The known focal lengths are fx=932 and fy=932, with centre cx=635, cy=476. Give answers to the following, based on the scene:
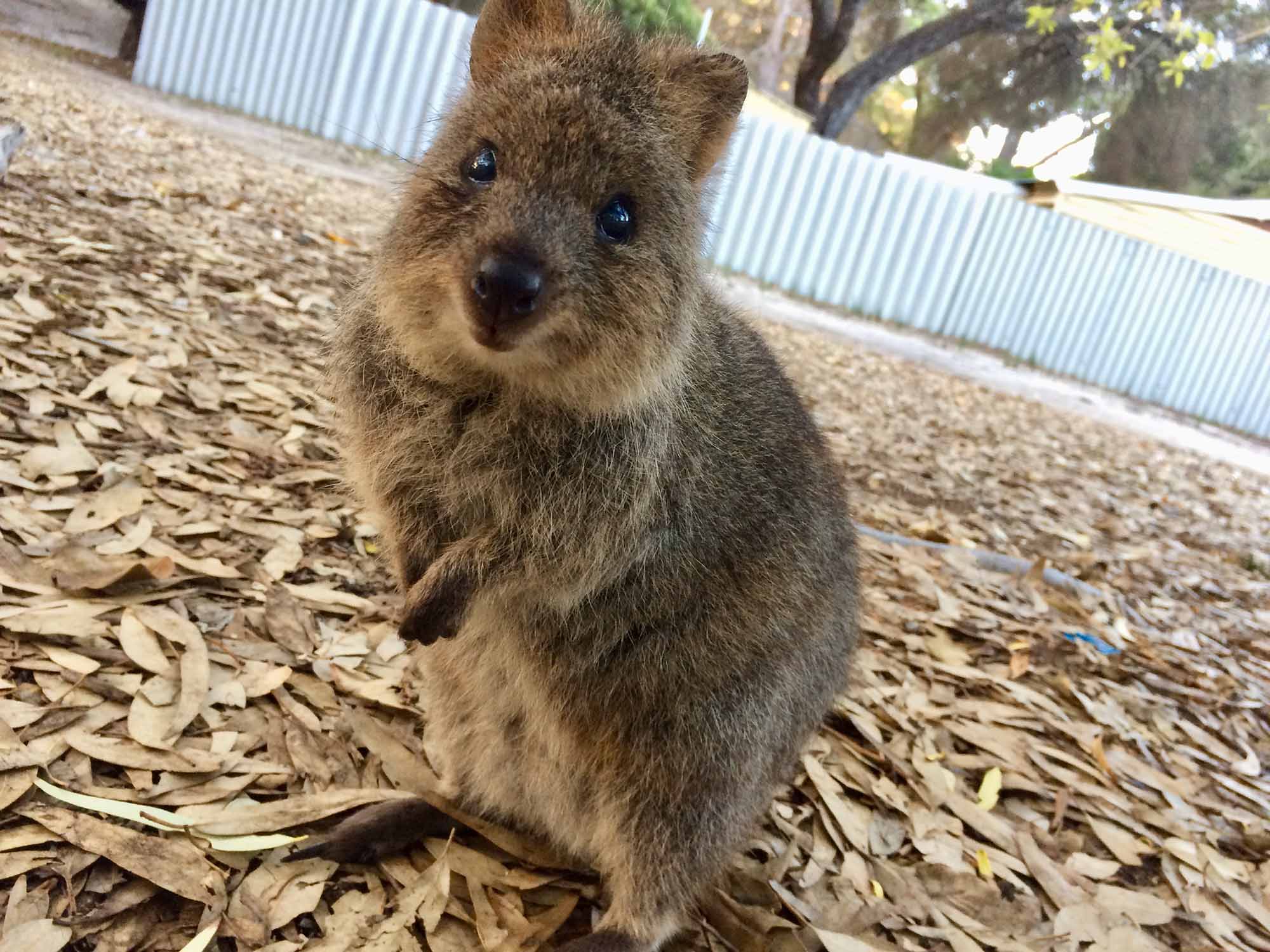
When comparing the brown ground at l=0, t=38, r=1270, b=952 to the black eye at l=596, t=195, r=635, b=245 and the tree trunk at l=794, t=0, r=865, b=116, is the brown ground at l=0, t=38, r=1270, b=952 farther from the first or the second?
the tree trunk at l=794, t=0, r=865, b=116

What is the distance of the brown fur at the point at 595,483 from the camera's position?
1.64 metres

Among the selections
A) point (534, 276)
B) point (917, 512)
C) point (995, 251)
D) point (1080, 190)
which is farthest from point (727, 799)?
point (1080, 190)

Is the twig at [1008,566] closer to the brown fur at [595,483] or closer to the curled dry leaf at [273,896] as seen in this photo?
the brown fur at [595,483]

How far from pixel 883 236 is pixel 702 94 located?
10944mm

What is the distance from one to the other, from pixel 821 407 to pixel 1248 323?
1068 cm

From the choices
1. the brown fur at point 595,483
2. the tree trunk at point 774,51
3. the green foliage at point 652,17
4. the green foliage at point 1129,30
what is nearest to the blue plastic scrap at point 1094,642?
the brown fur at point 595,483

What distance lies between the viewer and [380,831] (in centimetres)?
198

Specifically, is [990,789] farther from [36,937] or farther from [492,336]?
[36,937]

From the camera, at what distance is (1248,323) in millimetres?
13289

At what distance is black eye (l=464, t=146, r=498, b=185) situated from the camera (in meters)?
1.65

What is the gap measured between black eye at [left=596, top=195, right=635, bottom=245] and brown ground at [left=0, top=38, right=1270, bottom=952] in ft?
4.38

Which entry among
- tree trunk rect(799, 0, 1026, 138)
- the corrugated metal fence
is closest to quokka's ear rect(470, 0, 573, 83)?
the corrugated metal fence

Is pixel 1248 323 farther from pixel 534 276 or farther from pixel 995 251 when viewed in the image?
pixel 534 276

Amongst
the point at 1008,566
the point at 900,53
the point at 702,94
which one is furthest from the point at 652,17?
the point at 900,53
